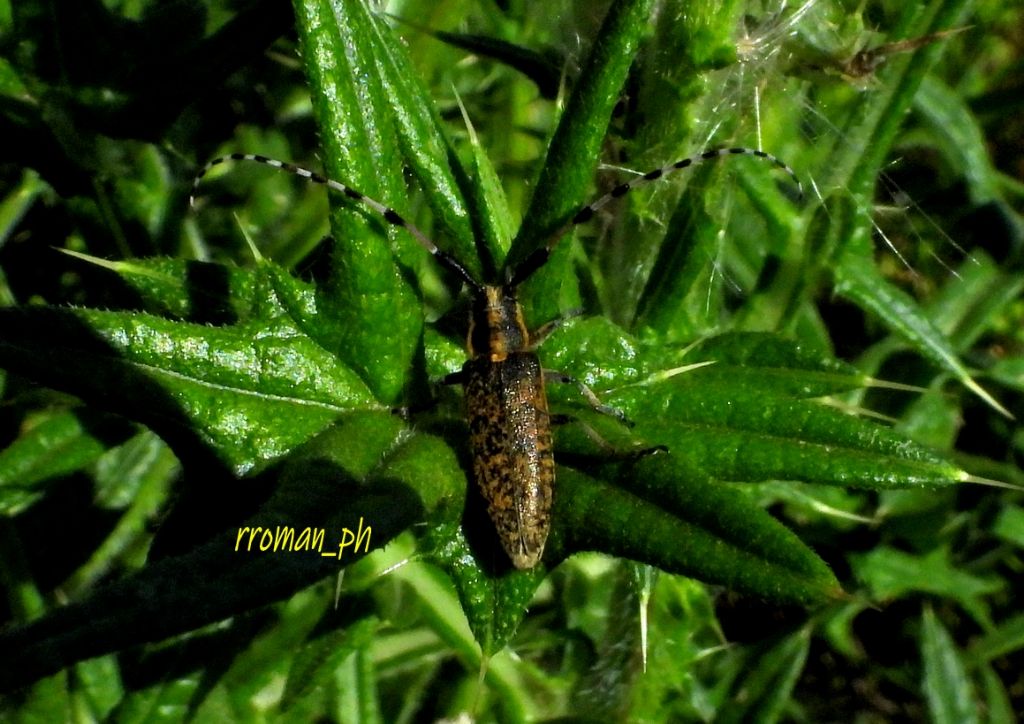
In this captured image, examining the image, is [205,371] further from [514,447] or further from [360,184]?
[514,447]

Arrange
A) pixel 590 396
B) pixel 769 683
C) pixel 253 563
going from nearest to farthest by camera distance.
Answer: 1. pixel 253 563
2. pixel 590 396
3. pixel 769 683

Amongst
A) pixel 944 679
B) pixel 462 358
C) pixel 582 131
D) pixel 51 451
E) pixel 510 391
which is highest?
pixel 582 131

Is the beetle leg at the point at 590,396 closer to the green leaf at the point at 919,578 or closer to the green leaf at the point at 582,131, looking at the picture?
the green leaf at the point at 582,131

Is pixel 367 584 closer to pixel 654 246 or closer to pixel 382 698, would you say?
pixel 382 698

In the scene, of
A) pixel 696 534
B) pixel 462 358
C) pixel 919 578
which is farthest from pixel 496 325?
pixel 919 578

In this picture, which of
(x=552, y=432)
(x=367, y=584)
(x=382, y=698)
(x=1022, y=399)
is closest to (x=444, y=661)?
(x=382, y=698)

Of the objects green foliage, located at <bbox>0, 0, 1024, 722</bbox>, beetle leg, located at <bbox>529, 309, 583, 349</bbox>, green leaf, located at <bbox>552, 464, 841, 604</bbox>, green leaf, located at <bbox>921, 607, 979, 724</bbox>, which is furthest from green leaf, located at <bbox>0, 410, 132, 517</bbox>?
green leaf, located at <bbox>921, 607, 979, 724</bbox>
